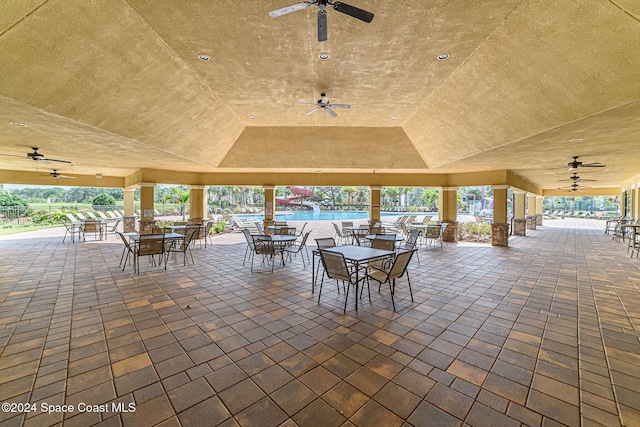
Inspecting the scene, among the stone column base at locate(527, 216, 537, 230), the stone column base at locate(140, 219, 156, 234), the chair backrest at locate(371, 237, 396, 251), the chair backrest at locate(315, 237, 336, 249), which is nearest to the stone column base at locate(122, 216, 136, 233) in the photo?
the stone column base at locate(140, 219, 156, 234)

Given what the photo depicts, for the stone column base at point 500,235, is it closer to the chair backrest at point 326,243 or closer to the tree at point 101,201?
the chair backrest at point 326,243

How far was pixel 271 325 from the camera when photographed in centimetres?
332

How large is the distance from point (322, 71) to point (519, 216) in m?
A: 14.0

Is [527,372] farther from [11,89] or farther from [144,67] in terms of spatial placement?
[11,89]

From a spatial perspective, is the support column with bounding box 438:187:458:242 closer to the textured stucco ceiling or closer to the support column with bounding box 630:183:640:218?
the textured stucco ceiling

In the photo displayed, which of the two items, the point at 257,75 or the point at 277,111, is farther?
the point at 277,111

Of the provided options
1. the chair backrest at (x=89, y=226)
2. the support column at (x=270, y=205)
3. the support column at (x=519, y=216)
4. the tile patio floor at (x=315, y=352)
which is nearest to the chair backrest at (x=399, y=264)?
the tile patio floor at (x=315, y=352)

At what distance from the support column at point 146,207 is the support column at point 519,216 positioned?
53.3 feet

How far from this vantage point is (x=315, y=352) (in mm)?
2715

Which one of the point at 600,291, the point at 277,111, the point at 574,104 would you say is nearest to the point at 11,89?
the point at 277,111

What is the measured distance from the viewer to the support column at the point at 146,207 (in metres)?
10.3

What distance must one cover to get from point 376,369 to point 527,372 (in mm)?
1327

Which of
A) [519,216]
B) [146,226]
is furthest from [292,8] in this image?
[519,216]

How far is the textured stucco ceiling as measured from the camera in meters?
2.92
